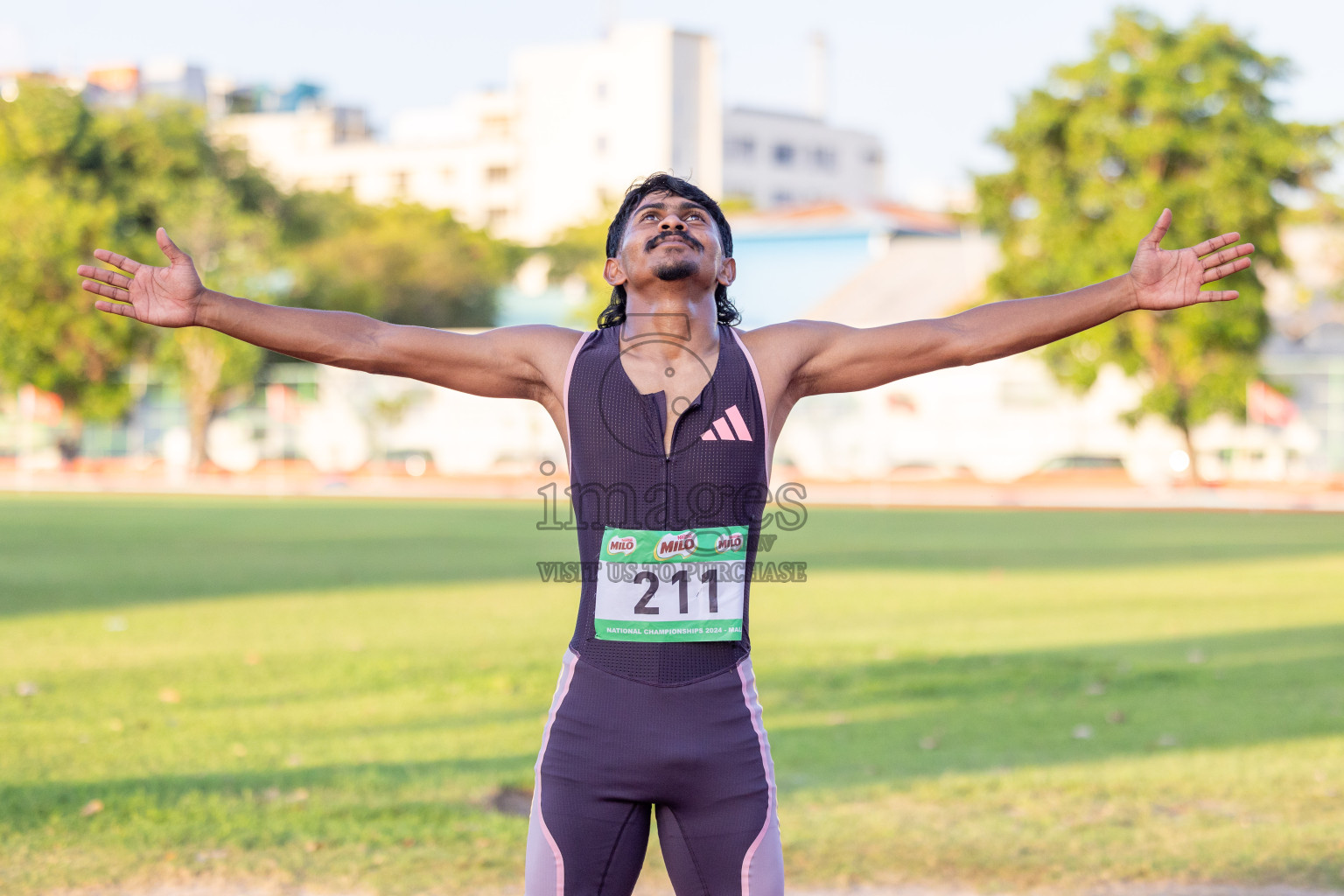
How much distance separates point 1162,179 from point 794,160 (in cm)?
6716

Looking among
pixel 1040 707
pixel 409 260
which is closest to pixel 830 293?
pixel 409 260

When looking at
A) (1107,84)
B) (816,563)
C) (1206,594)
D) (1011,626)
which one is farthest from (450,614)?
(1107,84)

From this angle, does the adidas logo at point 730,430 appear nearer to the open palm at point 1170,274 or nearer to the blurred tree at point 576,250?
the open palm at point 1170,274

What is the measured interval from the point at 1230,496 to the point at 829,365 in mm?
37661

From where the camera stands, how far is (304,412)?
184 ft

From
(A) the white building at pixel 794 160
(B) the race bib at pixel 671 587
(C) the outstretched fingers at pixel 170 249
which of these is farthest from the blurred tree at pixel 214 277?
(A) the white building at pixel 794 160

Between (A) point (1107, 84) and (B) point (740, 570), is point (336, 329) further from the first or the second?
(A) point (1107, 84)

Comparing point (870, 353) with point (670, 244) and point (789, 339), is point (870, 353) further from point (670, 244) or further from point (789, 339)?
point (670, 244)

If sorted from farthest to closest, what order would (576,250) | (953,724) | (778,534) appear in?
(576,250)
(778,534)
(953,724)

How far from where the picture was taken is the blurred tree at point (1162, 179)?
133ft

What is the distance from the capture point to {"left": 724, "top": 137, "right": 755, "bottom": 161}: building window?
336ft

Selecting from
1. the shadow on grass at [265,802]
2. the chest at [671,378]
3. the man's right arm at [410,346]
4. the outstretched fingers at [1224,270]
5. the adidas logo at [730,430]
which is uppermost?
the outstretched fingers at [1224,270]

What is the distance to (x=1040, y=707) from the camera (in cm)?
1031

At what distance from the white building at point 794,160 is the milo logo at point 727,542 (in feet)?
315
